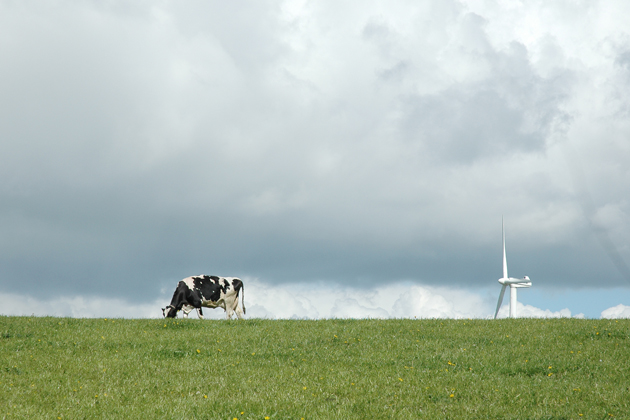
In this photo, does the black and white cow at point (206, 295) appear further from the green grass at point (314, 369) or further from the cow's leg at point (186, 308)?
the green grass at point (314, 369)

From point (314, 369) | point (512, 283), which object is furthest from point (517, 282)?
point (314, 369)

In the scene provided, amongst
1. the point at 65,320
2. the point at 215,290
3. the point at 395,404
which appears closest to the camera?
the point at 395,404

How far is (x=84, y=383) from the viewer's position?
13.9 meters

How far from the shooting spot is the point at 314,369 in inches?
597

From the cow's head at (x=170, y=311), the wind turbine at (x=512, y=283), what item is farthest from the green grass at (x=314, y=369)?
the wind turbine at (x=512, y=283)

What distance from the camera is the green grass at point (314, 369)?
471 inches

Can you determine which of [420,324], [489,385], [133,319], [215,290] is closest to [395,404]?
[489,385]

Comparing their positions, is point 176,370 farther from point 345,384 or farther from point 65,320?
point 65,320

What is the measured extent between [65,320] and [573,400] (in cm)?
1866

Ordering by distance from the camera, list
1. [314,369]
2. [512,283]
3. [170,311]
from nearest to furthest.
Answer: [314,369] → [170,311] → [512,283]

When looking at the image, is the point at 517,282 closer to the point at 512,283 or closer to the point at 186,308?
the point at 512,283

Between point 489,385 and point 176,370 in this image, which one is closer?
point 489,385

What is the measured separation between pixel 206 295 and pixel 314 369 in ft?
51.6

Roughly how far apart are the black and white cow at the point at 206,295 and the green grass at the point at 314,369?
6.81 metres
